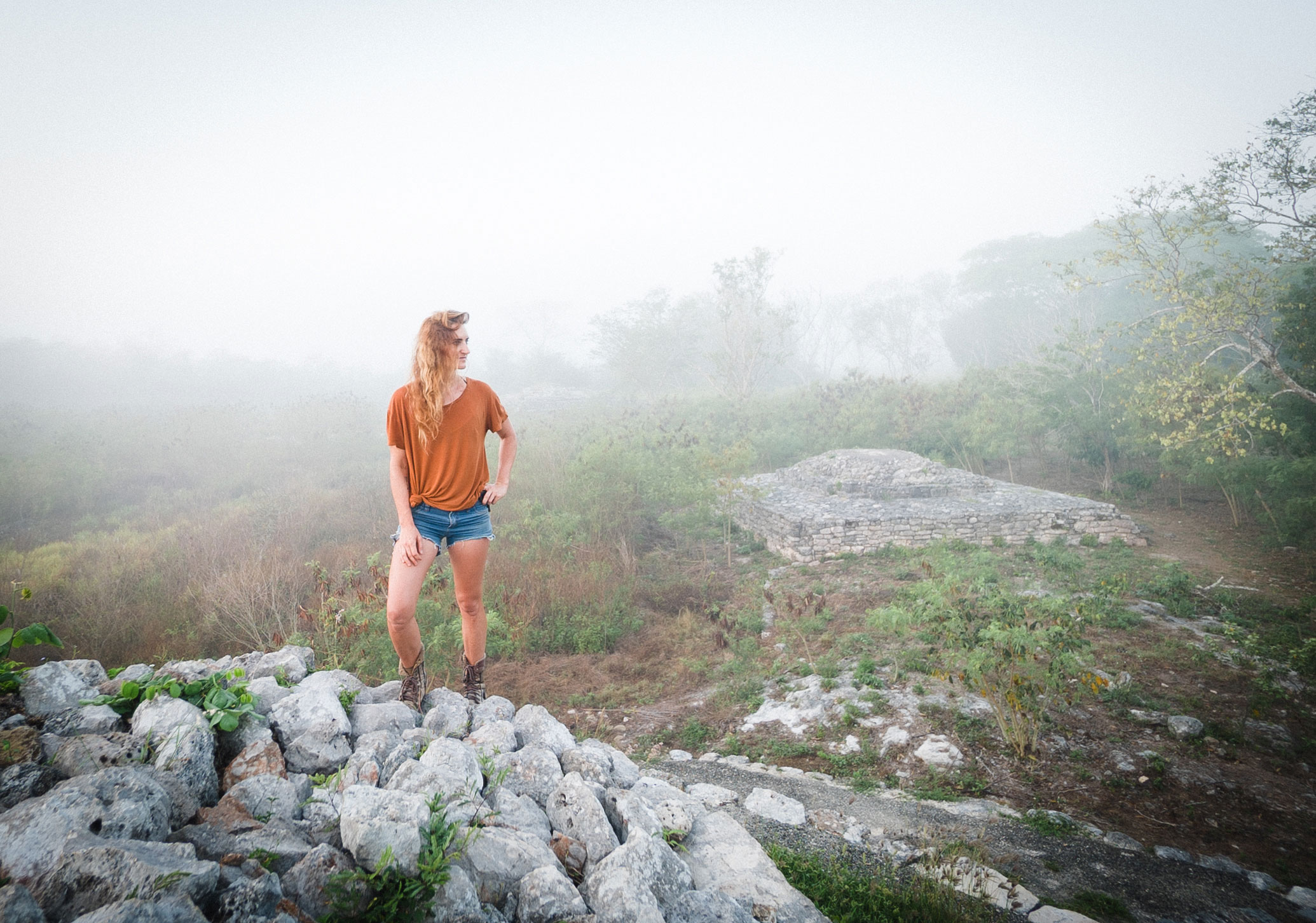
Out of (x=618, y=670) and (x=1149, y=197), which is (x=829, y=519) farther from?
(x=1149, y=197)

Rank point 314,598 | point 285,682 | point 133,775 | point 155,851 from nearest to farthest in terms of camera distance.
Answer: point 155,851 → point 133,775 → point 285,682 → point 314,598

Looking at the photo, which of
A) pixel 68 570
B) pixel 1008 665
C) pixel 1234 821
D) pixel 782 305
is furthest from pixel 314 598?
pixel 782 305

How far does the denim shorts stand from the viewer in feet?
8.98

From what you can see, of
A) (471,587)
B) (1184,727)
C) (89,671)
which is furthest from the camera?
(1184,727)

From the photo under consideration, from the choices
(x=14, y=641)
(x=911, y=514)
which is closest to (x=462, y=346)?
Result: (x=14, y=641)

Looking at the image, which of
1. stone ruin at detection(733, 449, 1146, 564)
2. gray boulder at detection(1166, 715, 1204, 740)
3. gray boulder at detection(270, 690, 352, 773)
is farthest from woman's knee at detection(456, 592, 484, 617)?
stone ruin at detection(733, 449, 1146, 564)

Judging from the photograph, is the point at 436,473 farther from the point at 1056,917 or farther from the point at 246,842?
the point at 1056,917

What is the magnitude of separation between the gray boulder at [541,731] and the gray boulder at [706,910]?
1026mm

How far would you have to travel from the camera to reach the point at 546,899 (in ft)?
5.21

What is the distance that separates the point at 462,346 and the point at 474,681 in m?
1.86

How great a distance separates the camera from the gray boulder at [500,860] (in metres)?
1.63

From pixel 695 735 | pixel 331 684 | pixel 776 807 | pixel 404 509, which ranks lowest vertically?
pixel 695 735

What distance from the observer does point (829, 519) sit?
8.53 metres

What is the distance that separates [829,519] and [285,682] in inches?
287
